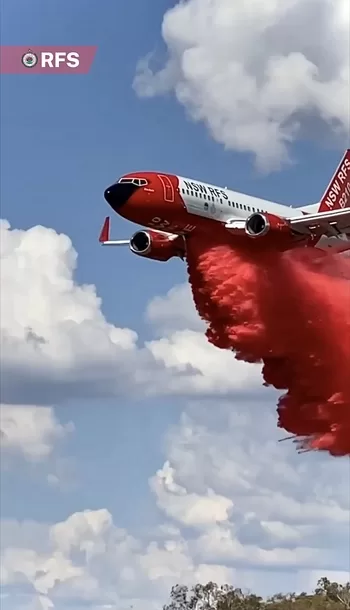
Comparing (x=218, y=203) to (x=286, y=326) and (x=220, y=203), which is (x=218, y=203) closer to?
(x=220, y=203)

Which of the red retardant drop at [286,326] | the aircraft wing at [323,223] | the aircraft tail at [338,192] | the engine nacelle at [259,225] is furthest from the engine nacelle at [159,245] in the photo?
the aircraft tail at [338,192]

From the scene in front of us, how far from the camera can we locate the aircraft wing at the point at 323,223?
6288cm

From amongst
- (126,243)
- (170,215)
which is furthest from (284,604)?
(170,215)

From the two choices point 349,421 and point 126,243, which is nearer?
point 349,421

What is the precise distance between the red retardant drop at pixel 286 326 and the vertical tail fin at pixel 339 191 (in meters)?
9.08

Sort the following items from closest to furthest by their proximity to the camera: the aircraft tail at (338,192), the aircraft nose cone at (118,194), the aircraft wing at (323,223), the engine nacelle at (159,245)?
the aircraft nose cone at (118,194)
the aircraft wing at (323,223)
the engine nacelle at (159,245)
the aircraft tail at (338,192)

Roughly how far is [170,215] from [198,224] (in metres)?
2.12

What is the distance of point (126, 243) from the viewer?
72062 mm

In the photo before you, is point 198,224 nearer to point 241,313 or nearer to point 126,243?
point 241,313

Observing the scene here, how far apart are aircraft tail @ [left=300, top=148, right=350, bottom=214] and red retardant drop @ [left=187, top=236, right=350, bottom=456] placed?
8.61 metres

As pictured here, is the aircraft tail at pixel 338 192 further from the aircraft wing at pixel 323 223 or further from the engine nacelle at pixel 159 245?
the engine nacelle at pixel 159 245

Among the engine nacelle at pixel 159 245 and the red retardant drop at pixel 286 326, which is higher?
the engine nacelle at pixel 159 245

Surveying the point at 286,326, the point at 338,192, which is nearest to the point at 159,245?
the point at 286,326

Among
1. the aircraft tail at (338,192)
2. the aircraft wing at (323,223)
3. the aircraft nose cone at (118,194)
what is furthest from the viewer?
the aircraft tail at (338,192)
